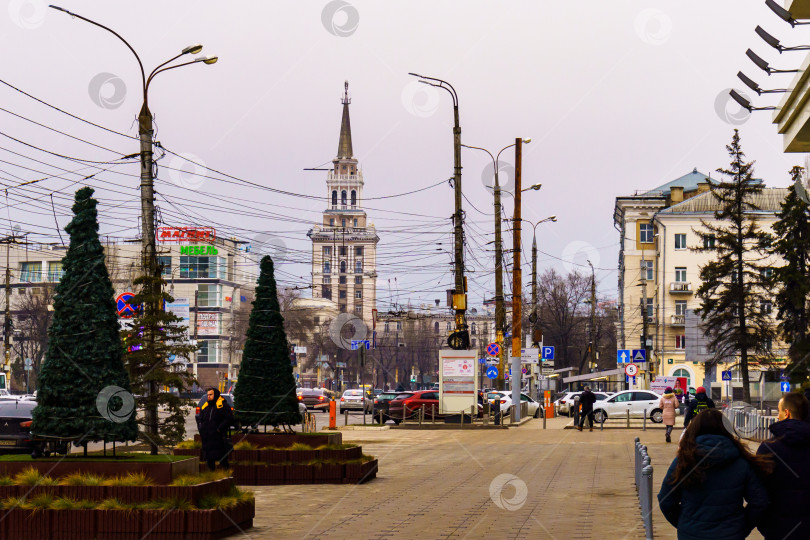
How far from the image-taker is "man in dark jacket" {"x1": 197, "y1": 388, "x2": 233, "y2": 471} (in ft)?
61.0

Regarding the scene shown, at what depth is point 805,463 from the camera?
7.25 meters

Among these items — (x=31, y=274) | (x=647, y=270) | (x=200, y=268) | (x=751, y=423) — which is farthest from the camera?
(x=200, y=268)

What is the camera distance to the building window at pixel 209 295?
13850 cm

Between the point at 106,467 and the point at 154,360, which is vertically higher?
the point at 154,360

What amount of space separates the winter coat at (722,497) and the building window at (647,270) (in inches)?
3439

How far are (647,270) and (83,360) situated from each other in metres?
84.3

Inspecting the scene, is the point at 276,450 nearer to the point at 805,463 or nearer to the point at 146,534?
the point at 146,534

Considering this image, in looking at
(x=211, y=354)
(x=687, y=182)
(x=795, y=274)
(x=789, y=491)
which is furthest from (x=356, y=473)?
(x=211, y=354)

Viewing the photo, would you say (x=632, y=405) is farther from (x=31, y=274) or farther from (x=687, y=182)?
(x=31, y=274)

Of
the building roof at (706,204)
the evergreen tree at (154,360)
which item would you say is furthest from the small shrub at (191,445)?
the building roof at (706,204)

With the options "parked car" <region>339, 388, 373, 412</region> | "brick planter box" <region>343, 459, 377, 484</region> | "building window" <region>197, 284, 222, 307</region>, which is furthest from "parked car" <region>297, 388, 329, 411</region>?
"building window" <region>197, 284, 222, 307</region>

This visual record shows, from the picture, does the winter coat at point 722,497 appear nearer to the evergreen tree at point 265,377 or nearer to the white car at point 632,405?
the evergreen tree at point 265,377

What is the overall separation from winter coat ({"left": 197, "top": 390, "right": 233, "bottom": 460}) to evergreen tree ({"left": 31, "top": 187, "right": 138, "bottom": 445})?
5.30 metres

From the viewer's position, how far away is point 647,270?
93.9m
